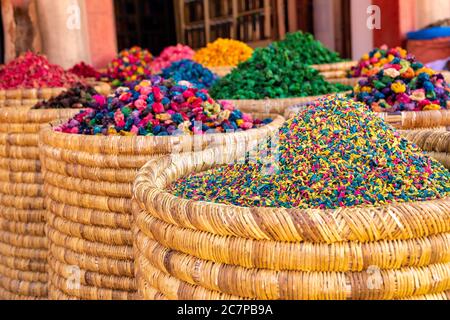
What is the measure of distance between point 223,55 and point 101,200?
3.35m

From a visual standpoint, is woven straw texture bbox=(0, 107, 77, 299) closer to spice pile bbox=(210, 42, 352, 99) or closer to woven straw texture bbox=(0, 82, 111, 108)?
woven straw texture bbox=(0, 82, 111, 108)

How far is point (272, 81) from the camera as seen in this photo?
2.83 metres

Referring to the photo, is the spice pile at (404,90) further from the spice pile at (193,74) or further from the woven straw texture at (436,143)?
the spice pile at (193,74)

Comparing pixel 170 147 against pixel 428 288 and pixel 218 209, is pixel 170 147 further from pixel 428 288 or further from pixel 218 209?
pixel 428 288

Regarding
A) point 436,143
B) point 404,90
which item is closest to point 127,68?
point 404,90

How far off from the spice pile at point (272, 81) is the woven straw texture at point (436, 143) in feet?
3.75

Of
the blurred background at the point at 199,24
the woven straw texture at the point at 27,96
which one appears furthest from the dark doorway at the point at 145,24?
the woven straw texture at the point at 27,96

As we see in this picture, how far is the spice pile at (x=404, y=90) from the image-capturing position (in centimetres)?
217

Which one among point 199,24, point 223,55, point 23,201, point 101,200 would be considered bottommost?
point 23,201

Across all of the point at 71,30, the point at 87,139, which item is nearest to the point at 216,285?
the point at 87,139

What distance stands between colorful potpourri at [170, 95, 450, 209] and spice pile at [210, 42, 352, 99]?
1.40m

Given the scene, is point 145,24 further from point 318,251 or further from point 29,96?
point 318,251

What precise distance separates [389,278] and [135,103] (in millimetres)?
1217

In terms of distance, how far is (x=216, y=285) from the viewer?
1.00 m
